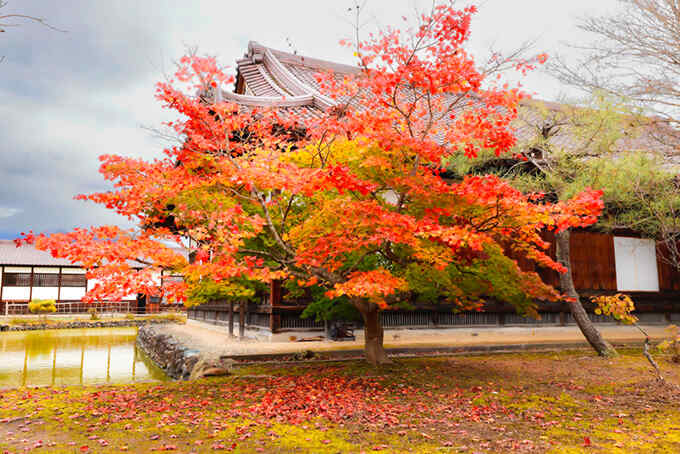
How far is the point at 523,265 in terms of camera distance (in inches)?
579

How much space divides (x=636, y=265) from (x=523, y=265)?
542cm

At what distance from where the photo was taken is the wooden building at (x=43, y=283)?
31.3m

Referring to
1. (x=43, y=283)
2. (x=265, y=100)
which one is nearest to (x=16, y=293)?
(x=43, y=283)

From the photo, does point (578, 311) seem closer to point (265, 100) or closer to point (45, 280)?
point (265, 100)

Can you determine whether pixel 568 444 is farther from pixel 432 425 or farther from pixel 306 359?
pixel 306 359

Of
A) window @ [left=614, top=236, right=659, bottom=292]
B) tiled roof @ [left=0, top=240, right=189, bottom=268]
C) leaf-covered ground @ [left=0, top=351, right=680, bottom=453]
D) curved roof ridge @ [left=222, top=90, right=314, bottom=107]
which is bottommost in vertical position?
leaf-covered ground @ [left=0, top=351, right=680, bottom=453]

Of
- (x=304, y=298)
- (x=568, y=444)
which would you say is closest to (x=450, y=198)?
(x=568, y=444)

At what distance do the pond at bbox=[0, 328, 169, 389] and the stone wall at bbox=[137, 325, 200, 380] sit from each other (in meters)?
0.26

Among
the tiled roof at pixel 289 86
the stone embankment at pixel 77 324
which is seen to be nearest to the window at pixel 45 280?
the stone embankment at pixel 77 324

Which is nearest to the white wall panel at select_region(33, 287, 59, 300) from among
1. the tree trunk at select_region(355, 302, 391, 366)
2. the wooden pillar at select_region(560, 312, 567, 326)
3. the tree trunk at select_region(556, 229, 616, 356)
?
the tree trunk at select_region(355, 302, 391, 366)

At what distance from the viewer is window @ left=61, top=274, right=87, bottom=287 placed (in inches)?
1297

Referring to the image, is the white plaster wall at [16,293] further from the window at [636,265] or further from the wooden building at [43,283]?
the window at [636,265]

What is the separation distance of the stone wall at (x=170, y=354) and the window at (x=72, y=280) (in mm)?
19637

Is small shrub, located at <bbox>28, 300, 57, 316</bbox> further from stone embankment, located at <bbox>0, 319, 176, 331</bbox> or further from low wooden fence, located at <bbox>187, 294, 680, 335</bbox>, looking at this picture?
low wooden fence, located at <bbox>187, 294, 680, 335</bbox>
